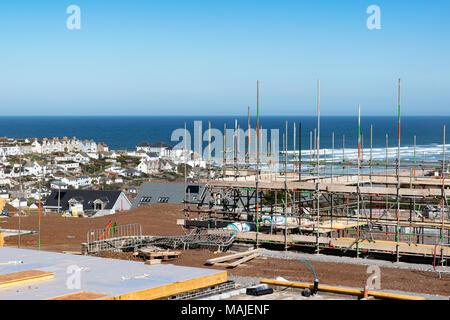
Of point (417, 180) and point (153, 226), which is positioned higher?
point (417, 180)

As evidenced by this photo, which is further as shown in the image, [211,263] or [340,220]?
[340,220]

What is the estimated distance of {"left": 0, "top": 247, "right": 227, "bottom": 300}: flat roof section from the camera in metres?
15.9

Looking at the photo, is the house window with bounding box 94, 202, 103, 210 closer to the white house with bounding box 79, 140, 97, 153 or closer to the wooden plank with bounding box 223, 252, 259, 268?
the wooden plank with bounding box 223, 252, 259, 268

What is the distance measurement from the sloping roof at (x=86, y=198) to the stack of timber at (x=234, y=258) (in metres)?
30.9

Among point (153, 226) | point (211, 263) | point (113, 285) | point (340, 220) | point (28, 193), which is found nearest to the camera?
point (113, 285)

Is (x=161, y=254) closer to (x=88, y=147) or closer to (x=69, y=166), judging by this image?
(x=69, y=166)

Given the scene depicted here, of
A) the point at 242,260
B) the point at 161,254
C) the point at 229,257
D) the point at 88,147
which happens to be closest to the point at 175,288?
the point at 161,254

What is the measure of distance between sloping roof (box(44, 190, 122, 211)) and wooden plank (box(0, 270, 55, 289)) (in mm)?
39046

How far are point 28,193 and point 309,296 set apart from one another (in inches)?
2780

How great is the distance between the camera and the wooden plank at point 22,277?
16.7m
